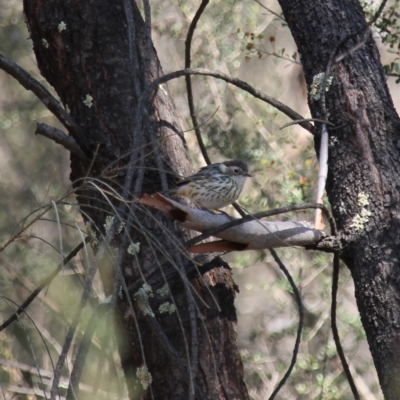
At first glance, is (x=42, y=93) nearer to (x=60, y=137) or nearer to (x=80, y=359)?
(x=60, y=137)

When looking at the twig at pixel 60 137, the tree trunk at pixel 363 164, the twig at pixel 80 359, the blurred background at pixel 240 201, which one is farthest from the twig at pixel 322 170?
the blurred background at pixel 240 201

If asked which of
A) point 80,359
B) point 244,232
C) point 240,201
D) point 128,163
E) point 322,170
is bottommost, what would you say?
point 80,359

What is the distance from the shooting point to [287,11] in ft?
13.1

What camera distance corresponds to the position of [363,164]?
362 cm

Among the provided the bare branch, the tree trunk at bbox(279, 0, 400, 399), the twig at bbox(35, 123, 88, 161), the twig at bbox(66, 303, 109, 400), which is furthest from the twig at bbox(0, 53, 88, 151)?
the twig at bbox(66, 303, 109, 400)

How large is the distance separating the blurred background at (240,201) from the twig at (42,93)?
12.0 ft

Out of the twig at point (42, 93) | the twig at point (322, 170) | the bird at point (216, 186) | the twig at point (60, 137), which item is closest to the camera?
the twig at point (322, 170)

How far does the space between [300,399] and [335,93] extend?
19.7 feet

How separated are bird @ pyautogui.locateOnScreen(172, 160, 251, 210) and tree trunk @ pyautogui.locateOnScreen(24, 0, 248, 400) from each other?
0.16 metres

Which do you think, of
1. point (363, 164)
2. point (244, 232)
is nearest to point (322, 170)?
point (363, 164)

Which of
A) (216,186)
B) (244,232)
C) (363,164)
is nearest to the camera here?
(244,232)

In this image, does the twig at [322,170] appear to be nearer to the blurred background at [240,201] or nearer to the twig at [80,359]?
the twig at [80,359]

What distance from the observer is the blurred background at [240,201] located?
324 inches

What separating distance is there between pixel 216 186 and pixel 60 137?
146cm
